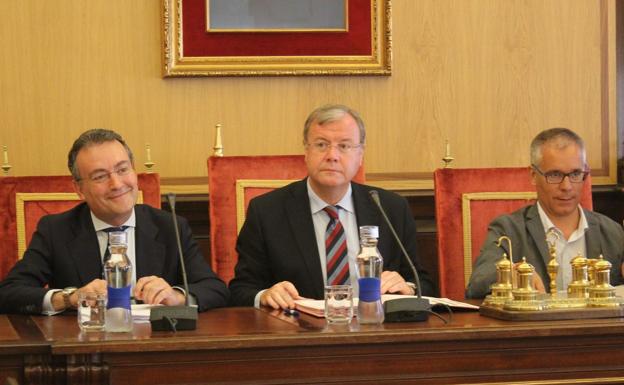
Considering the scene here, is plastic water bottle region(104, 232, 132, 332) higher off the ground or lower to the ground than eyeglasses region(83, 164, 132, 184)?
lower

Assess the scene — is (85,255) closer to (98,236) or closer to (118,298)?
(98,236)

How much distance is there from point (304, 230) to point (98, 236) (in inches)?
28.6

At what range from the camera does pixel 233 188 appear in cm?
414

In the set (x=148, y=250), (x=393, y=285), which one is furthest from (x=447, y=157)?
(x=148, y=250)

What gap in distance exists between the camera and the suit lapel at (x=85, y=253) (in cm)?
348

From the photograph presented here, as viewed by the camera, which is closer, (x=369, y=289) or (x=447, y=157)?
(x=369, y=289)

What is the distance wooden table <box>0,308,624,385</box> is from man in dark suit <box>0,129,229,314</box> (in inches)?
29.0

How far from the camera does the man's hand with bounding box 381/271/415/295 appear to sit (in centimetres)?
328

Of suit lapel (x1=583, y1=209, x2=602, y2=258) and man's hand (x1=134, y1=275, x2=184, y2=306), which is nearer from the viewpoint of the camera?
man's hand (x1=134, y1=275, x2=184, y2=306)

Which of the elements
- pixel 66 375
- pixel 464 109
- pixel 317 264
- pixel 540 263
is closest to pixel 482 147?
pixel 464 109

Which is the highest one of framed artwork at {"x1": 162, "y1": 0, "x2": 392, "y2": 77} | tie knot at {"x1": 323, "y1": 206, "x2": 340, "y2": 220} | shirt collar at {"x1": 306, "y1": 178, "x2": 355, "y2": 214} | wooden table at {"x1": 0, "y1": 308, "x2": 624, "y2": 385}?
framed artwork at {"x1": 162, "y1": 0, "x2": 392, "y2": 77}

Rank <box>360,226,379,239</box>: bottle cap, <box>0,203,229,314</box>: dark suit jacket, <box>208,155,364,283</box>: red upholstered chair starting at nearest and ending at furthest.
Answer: <box>360,226,379,239</box>: bottle cap → <box>0,203,229,314</box>: dark suit jacket → <box>208,155,364,283</box>: red upholstered chair

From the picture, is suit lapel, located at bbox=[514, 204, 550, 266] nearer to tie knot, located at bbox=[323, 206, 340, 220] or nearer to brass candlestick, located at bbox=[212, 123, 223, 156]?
tie knot, located at bbox=[323, 206, 340, 220]

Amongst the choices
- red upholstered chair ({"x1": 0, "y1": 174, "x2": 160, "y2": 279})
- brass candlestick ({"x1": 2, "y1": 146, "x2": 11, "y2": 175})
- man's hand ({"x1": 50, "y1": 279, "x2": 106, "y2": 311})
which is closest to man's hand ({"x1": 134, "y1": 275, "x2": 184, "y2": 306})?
man's hand ({"x1": 50, "y1": 279, "x2": 106, "y2": 311})
